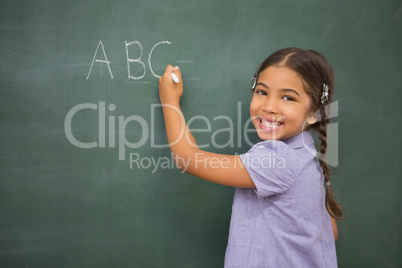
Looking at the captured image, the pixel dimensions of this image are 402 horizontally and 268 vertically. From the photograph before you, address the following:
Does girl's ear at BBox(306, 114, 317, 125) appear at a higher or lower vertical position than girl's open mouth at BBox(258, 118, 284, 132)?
higher

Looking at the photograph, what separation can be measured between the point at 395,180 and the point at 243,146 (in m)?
0.61

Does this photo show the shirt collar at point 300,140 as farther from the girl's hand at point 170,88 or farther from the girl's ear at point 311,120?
the girl's hand at point 170,88

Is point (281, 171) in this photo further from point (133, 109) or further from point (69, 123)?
point (69, 123)

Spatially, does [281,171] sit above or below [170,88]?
below

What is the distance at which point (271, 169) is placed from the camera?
806mm

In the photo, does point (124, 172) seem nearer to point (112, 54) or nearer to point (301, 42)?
point (112, 54)

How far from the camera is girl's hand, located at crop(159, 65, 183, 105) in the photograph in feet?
3.26

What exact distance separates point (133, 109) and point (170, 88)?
0.14m

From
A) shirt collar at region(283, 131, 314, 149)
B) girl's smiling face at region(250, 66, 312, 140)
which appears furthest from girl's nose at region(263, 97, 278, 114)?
shirt collar at region(283, 131, 314, 149)

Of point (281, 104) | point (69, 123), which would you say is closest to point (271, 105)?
point (281, 104)

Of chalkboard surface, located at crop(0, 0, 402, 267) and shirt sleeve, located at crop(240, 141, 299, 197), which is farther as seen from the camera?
chalkboard surface, located at crop(0, 0, 402, 267)

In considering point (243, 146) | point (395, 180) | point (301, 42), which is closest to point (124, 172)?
point (243, 146)

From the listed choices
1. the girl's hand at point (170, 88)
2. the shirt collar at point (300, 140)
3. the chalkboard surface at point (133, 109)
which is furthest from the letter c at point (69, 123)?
the shirt collar at point (300, 140)

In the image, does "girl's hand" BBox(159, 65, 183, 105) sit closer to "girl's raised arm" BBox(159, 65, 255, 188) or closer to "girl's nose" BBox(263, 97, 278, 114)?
"girl's raised arm" BBox(159, 65, 255, 188)
